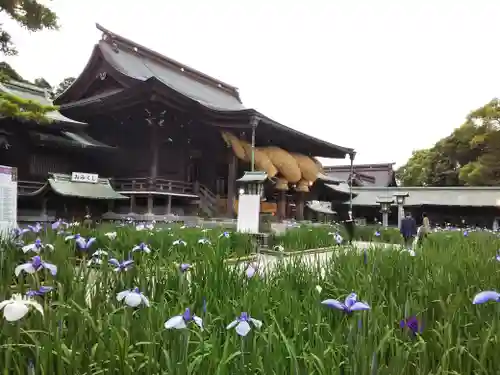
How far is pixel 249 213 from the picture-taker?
9.43m

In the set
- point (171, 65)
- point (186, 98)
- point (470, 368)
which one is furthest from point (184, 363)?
point (171, 65)

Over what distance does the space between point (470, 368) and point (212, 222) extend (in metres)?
11.7

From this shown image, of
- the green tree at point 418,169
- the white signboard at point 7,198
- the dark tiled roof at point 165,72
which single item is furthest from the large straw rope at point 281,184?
the green tree at point 418,169

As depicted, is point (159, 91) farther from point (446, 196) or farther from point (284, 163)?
point (446, 196)

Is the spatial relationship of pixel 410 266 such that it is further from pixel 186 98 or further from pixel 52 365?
pixel 186 98

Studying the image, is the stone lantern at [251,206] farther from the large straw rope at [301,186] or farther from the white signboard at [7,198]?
the large straw rope at [301,186]

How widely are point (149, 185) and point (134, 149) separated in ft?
7.53

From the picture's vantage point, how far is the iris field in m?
1.39

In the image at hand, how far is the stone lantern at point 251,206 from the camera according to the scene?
9.17 meters

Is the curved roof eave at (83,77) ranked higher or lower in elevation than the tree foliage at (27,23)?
higher

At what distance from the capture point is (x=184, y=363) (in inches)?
48.7

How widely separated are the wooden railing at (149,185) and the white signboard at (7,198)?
342 inches

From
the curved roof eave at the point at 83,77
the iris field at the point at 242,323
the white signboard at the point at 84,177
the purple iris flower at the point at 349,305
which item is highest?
the curved roof eave at the point at 83,77

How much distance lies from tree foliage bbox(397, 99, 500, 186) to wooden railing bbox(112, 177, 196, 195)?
2185 centimetres
